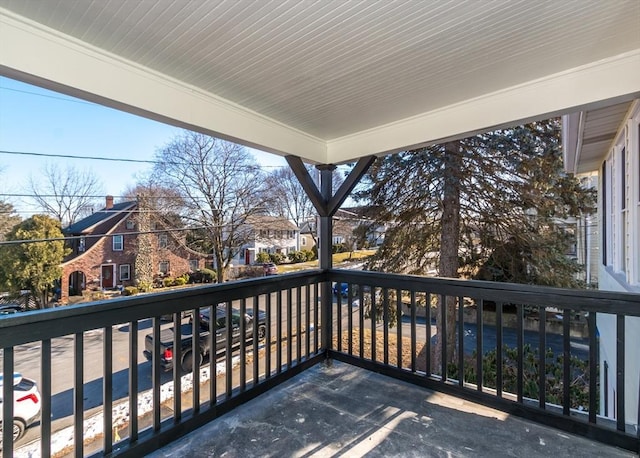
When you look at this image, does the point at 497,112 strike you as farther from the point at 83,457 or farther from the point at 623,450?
the point at 83,457

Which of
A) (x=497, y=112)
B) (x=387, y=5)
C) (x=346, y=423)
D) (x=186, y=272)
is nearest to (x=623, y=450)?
(x=346, y=423)

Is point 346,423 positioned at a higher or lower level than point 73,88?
lower

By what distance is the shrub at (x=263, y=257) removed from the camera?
9.69m

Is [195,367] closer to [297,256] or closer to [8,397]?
[8,397]

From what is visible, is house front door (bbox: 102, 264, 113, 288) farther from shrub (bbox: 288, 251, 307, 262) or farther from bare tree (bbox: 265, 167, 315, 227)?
bare tree (bbox: 265, 167, 315, 227)

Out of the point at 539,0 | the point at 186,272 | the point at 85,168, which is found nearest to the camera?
the point at 539,0

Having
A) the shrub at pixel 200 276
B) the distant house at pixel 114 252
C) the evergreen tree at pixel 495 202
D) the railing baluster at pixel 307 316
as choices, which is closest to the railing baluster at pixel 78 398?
the railing baluster at pixel 307 316

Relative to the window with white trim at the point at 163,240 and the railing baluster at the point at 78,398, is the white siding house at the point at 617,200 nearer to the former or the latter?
the railing baluster at the point at 78,398

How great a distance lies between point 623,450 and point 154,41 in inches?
143

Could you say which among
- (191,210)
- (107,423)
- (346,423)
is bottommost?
(346,423)

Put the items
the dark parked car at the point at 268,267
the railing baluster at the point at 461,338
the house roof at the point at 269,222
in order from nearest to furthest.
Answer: the railing baluster at the point at 461,338 < the dark parked car at the point at 268,267 < the house roof at the point at 269,222

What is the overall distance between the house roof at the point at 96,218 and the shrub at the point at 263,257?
3867mm

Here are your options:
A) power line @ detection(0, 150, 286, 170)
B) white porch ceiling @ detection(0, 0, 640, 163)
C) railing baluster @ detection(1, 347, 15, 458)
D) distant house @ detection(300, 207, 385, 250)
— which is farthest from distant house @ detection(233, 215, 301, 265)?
railing baluster @ detection(1, 347, 15, 458)

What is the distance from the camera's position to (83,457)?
5.73 feet
